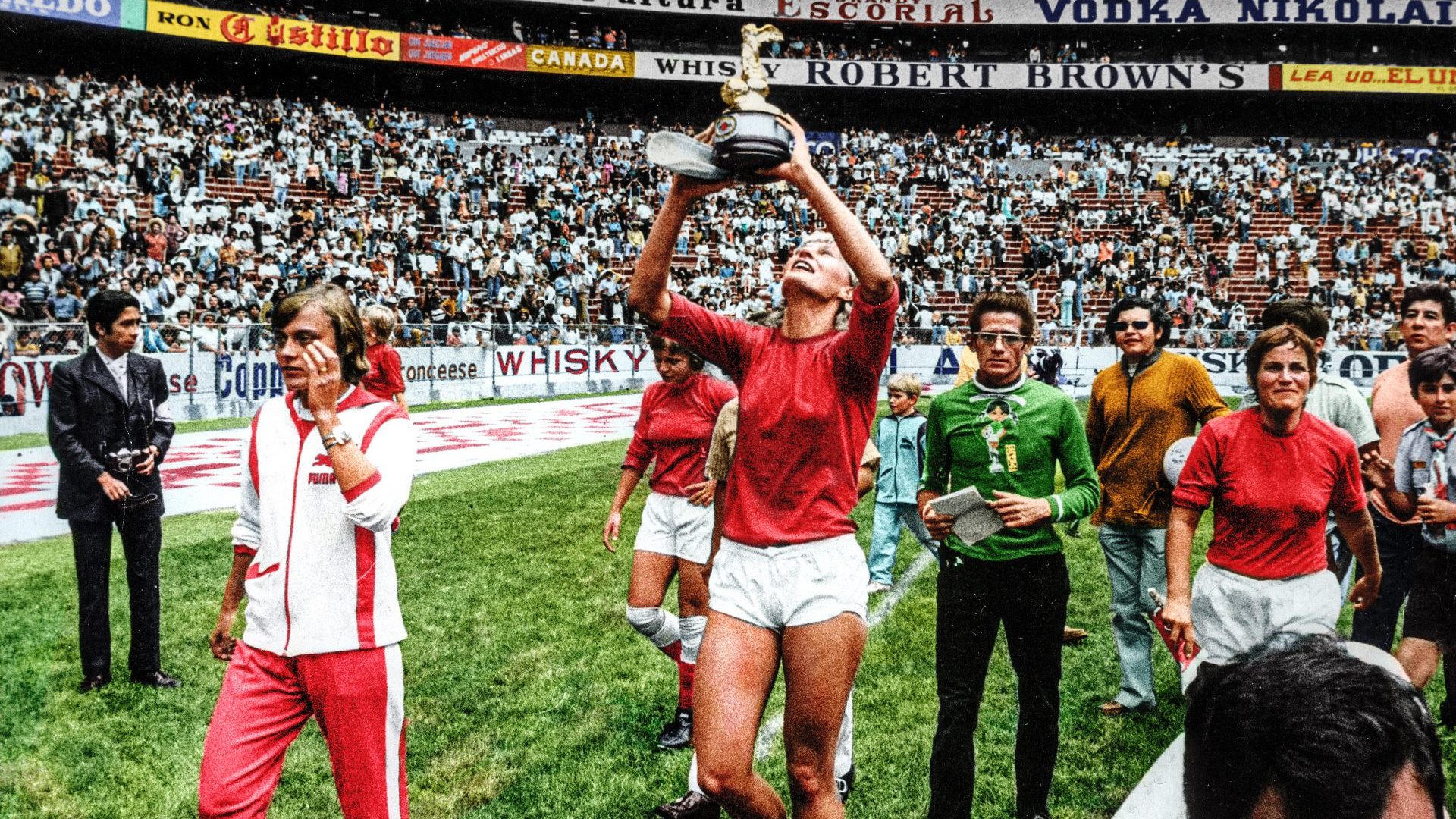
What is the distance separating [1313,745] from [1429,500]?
393 cm

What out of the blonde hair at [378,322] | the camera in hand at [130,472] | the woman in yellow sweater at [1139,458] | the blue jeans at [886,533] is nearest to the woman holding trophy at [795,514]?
the woman in yellow sweater at [1139,458]

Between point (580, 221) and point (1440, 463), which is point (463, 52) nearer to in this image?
point (580, 221)

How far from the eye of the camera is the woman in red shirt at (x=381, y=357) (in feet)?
21.5

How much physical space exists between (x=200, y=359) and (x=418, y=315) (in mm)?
6494

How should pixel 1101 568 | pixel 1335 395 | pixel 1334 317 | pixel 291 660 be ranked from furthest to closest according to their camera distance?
pixel 1334 317 → pixel 1101 568 → pixel 1335 395 → pixel 291 660

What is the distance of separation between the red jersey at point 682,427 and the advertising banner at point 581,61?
39665mm

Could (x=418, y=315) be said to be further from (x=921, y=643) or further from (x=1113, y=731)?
(x=1113, y=731)

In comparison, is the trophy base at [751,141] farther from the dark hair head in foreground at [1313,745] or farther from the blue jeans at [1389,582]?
the blue jeans at [1389,582]

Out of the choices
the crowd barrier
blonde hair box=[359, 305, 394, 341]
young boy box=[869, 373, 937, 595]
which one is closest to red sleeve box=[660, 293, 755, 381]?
blonde hair box=[359, 305, 394, 341]

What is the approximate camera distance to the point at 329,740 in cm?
295

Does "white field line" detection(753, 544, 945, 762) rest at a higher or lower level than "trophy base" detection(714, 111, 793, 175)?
lower

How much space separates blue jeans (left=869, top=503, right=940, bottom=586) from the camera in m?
7.95

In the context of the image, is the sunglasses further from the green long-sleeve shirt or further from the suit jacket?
the suit jacket

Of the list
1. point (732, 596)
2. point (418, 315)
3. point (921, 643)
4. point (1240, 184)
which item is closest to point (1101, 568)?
point (921, 643)
